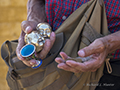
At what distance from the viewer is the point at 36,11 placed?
1065 mm

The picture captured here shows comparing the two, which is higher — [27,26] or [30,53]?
[27,26]

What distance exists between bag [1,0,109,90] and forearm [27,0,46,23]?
0.75 ft

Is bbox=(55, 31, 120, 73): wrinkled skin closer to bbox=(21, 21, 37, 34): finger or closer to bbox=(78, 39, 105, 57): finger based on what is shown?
bbox=(78, 39, 105, 57): finger

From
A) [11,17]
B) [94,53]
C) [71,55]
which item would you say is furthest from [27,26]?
[11,17]

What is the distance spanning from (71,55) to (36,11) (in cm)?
45

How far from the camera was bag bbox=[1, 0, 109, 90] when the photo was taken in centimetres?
81

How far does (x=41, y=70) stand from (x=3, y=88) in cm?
175

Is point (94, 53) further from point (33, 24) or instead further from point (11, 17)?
point (11, 17)

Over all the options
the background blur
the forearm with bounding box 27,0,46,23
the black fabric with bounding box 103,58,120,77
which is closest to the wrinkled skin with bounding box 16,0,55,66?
the forearm with bounding box 27,0,46,23

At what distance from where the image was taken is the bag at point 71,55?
813mm

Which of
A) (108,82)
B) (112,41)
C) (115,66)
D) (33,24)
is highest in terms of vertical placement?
(33,24)

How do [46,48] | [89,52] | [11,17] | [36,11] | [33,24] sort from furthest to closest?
[11,17], [36,11], [33,24], [46,48], [89,52]

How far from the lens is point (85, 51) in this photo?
70 centimetres

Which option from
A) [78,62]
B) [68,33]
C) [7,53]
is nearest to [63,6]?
[68,33]
